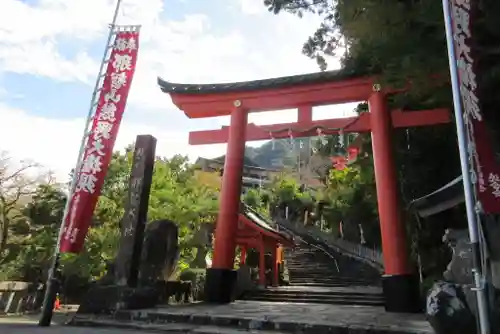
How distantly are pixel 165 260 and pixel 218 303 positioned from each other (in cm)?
188

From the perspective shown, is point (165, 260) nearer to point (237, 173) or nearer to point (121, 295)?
point (121, 295)

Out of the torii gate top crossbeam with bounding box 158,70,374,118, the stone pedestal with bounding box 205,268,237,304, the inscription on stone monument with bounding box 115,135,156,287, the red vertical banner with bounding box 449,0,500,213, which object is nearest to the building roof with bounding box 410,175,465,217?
the red vertical banner with bounding box 449,0,500,213

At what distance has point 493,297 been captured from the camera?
3854mm

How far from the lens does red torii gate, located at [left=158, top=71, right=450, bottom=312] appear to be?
8.70m

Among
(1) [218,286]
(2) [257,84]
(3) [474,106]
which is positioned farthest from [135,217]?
(3) [474,106]

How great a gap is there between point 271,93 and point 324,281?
1201cm

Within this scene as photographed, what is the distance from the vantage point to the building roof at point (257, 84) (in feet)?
33.0

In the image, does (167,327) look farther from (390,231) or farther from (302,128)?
(302,128)

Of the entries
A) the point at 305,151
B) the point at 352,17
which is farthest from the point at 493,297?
the point at 305,151

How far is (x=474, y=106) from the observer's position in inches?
158

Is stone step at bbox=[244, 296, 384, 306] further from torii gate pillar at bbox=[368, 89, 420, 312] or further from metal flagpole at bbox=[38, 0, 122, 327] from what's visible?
metal flagpole at bbox=[38, 0, 122, 327]

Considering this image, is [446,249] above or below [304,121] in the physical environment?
below

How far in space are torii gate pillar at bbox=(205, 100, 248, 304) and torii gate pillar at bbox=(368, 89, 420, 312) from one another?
3.50 m

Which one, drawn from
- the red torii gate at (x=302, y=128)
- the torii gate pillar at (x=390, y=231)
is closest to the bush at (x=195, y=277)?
the red torii gate at (x=302, y=128)
